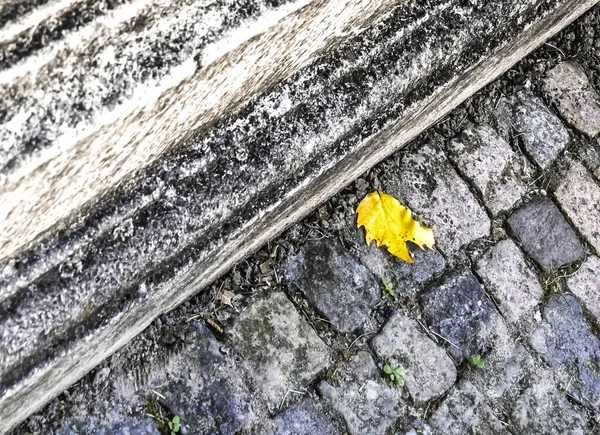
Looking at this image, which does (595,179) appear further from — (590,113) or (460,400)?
(460,400)

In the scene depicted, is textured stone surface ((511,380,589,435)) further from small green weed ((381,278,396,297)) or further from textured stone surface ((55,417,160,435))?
textured stone surface ((55,417,160,435))

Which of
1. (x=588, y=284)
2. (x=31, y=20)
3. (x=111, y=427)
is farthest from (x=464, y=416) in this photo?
(x=31, y=20)

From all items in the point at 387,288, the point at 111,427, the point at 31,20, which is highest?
the point at 31,20

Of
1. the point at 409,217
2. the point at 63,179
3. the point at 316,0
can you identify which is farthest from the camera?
the point at 409,217

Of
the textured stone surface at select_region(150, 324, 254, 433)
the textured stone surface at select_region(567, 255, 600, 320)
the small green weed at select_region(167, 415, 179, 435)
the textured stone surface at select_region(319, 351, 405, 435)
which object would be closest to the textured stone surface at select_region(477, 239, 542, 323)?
the textured stone surface at select_region(567, 255, 600, 320)

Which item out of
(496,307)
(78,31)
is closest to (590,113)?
(496,307)

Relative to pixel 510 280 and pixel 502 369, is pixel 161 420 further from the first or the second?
pixel 510 280
